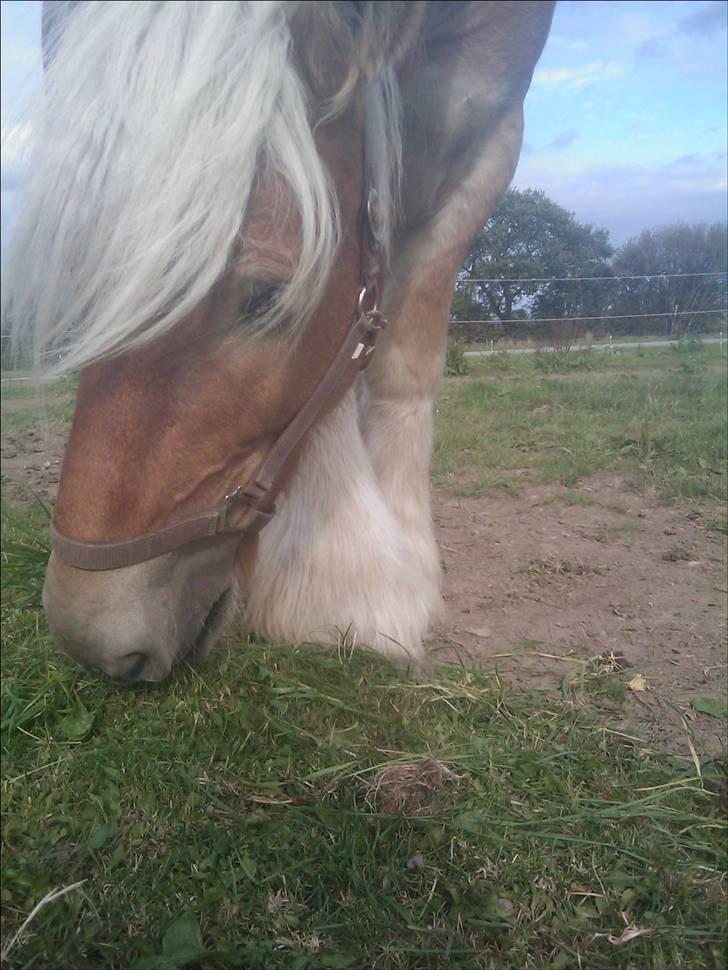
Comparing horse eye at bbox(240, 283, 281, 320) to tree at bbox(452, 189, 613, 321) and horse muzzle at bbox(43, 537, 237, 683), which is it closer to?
horse muzzle at bbox(43, 537, 237, 683)

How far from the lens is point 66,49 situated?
1462 mm

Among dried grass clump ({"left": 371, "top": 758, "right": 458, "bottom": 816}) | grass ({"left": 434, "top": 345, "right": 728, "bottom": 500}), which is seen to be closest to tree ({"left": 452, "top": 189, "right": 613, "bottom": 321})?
grass ({"left": 434, "top": 345, "right": 728, "bottom": 500})

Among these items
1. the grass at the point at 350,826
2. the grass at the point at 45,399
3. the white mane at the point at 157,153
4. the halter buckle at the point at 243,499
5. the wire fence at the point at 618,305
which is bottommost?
the grass at the point at 350,826

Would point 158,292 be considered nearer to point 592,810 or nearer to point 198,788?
point 198,788

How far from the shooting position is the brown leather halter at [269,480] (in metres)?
1.52

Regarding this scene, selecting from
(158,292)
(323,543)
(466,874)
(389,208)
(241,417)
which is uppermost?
(389,208)

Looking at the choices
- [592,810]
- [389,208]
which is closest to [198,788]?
[592,810]

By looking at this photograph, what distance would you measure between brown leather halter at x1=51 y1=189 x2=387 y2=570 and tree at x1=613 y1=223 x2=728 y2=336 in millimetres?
724

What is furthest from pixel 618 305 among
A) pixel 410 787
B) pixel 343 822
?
pixel 343 822

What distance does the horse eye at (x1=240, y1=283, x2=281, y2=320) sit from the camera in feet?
5.01

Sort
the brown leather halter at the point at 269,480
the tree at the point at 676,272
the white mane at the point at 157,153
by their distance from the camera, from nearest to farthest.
Answer: the white mane at the point at 157,153 → the brown leather halter at the point at 269,480 → the tree at the point at 676,272

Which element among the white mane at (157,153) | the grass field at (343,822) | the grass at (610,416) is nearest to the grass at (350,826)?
the grass field at (343,822)

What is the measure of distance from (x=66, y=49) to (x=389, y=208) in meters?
0.76

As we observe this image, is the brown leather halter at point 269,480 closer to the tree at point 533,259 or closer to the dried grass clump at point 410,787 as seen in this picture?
the tree at point 533,259
